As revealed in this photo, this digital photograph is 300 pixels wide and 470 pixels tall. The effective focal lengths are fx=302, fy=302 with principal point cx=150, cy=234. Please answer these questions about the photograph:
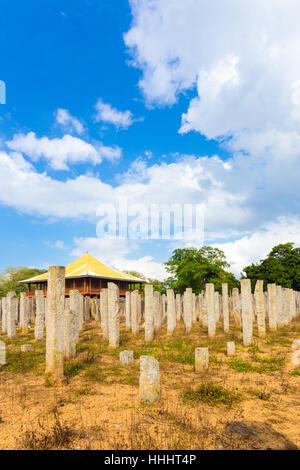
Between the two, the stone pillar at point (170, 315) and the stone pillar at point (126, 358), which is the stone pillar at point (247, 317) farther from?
the stone pillar at point (126, 358)

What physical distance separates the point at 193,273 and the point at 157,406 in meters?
31.9

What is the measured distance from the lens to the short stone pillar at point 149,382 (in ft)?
18.5

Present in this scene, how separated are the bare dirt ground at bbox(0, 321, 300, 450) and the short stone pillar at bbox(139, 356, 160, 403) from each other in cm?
17

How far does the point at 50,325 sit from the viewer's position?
23.2 feet

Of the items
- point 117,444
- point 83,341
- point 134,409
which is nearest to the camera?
point 117,444

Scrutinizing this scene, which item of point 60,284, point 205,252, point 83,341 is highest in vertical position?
point 205,252

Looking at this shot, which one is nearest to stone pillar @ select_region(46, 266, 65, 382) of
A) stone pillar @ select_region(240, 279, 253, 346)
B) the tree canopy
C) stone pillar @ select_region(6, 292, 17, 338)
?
stone pillar @ select_region(240, 279, 253, 346)

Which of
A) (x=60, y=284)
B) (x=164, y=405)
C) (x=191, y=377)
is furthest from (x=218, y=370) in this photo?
(x=60, y=284)

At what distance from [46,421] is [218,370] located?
4829 millimetres

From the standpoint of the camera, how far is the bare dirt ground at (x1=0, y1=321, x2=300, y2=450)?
4168 millimetres

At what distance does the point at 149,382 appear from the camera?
226 inches

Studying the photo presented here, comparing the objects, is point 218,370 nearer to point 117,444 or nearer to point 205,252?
point 117,444
